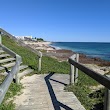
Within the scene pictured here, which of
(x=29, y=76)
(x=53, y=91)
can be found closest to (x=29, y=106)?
(x=53, y=91)

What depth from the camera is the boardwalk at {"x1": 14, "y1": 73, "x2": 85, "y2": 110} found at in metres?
6.00

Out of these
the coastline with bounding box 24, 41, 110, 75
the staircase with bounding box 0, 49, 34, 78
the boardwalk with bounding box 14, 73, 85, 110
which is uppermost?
the staircase with bounding box 0, 49, 34, 78

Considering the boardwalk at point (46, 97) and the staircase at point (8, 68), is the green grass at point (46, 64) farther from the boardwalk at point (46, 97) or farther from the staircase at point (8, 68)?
the boardwalk at point (46, 97)

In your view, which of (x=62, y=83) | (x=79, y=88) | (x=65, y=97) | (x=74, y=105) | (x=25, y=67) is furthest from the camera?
(x=25, y=67)

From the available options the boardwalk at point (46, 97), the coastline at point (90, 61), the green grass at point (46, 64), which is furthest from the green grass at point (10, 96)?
the coastline at point (90, 61)

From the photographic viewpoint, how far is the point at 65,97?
22.5ft

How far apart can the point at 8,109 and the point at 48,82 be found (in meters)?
3.49

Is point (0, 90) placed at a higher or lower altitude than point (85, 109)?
higher

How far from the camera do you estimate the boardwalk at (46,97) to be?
6.00 metres

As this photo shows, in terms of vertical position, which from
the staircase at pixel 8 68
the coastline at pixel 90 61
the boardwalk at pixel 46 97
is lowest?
the coastline at pixel 90 61

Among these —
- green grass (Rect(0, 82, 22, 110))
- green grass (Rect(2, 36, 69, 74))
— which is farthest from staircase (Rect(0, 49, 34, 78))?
green grass (Rect(0, 82, 22, 110))

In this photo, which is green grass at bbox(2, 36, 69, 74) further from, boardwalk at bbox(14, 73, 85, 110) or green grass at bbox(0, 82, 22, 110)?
green grass at bbox(0, 82, 22, 110)

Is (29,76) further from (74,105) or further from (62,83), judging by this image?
(74,105)

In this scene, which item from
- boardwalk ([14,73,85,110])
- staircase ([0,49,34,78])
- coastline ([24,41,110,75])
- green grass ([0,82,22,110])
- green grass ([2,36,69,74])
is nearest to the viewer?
green grass ([0,82,22,110])
